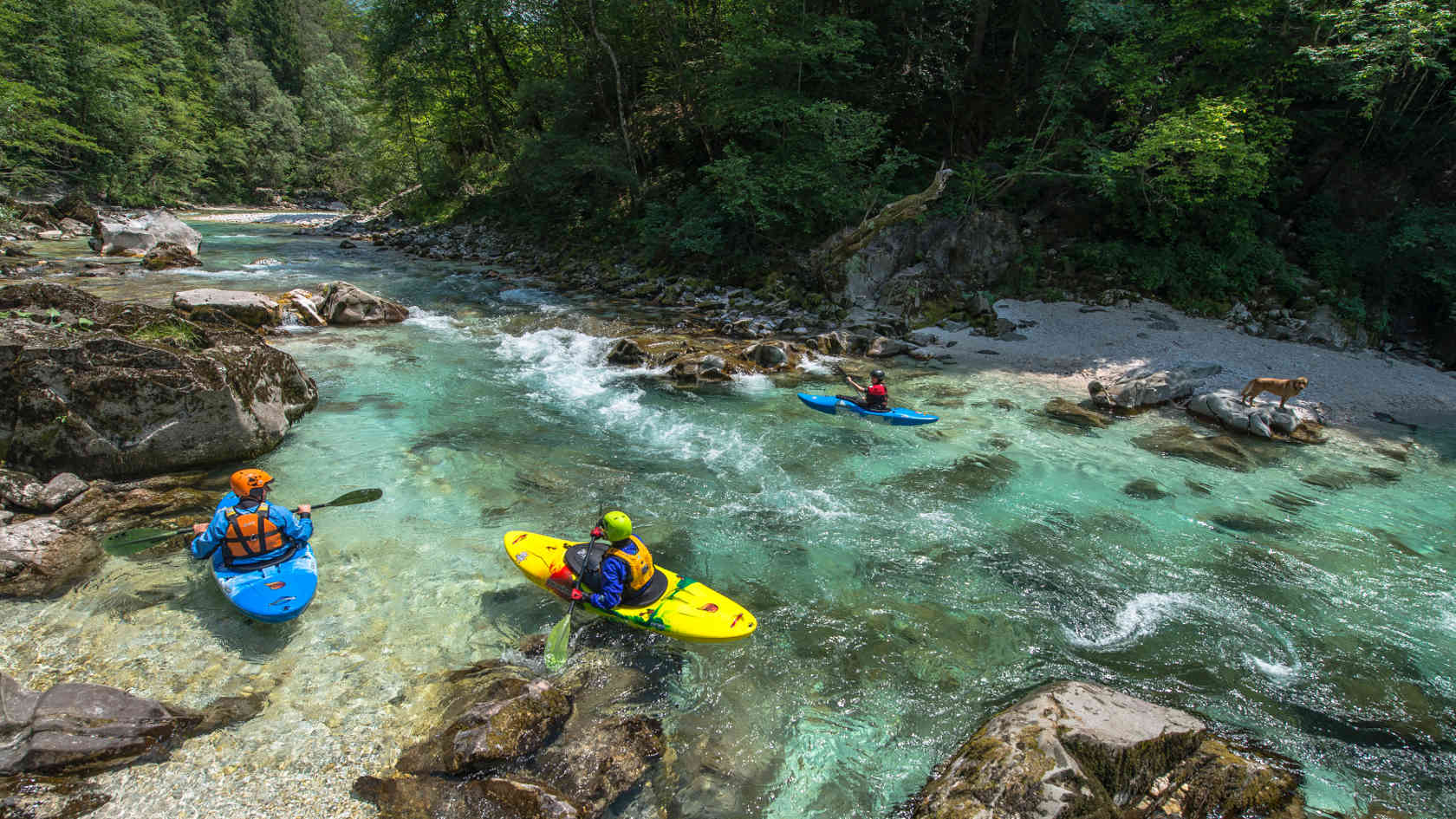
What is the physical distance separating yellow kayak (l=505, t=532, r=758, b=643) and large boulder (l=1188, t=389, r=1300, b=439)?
8.68 m

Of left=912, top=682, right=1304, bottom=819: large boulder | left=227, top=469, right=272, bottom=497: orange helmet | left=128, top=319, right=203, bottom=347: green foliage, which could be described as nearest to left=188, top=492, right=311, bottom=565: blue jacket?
left=227, top=469, right=272, bottom=497: orange helmet

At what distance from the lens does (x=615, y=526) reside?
187 inches

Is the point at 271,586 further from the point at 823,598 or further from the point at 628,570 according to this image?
the point at 823,598

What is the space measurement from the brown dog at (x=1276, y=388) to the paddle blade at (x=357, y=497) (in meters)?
12.1

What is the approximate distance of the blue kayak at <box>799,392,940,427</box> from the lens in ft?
29.1

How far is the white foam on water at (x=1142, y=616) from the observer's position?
482 cm

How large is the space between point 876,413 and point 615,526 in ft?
17.0

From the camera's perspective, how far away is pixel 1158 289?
13812 mm

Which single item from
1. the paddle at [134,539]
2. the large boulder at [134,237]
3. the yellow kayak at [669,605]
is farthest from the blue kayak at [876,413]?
the large boulder at [134,237]

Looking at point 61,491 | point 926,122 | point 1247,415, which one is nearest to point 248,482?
point 61,491

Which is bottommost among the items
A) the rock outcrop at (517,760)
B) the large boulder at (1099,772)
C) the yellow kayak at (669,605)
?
the rock outcrop at (517,760)

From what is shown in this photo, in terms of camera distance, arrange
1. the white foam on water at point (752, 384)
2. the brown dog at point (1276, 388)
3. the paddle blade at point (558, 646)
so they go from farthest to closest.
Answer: the white foam on water at point (752, 384), the brown dog at point (1276, 388), the paddle blade at point (558, 646)

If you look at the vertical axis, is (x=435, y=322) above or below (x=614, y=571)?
above

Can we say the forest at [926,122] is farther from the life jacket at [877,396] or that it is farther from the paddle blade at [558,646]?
the paddle blade at [558,646]
